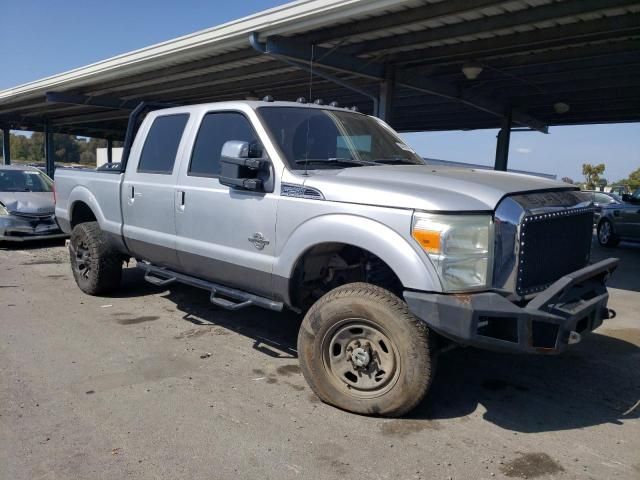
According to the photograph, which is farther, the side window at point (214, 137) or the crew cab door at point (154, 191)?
the crew cab door at point (154, 191)

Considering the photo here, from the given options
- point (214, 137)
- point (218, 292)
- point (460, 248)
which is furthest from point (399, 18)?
point (460, 248)

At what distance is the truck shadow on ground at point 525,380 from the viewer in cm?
361

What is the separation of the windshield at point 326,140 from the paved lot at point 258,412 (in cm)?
172

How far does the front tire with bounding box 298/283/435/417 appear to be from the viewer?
129 inches

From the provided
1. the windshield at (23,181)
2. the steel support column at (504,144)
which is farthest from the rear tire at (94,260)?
the steel support column at (504,144)

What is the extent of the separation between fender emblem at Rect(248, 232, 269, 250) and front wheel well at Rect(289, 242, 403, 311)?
0.34m

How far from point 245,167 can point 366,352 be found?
1648mm

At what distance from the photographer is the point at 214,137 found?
4680 millimetres

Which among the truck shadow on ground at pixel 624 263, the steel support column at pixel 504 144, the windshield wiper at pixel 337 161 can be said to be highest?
the steel support column at pixel 504 144

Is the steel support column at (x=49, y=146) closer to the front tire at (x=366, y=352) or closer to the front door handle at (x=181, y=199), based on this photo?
the front door handle at (x=181, y=199)

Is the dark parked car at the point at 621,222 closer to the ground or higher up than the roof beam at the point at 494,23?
closer to the ground

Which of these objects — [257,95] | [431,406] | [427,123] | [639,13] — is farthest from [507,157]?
[431,406]

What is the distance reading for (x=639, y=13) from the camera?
7461 millimetres

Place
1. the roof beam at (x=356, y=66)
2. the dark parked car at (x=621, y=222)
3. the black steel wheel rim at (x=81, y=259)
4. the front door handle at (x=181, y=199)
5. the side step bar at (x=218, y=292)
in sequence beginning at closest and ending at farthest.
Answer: the side step bar at (x=218, y=292) < the front door handle at (x=181, y=199) < the black steel wheel rim at (x=81, y=259) < the roof beam at (x=356, y=66) < the dark parked car at (x=621, y=222)
